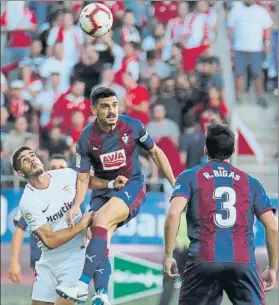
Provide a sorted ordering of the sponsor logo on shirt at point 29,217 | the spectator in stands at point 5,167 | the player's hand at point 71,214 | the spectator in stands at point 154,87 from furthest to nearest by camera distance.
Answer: the spectator in stands at point 154,87
the spectator in stands at point 5,167
the sponsor logo on shirt at point 29,217
the player's hand at point 71,214

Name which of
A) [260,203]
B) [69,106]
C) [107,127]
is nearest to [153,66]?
[69,106]

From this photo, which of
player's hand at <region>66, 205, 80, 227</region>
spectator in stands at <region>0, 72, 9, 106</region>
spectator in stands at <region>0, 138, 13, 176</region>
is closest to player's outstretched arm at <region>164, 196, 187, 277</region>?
player's hand at <region>66, 205, 80, 227</region>

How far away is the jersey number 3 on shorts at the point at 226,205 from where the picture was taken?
25.2 ft

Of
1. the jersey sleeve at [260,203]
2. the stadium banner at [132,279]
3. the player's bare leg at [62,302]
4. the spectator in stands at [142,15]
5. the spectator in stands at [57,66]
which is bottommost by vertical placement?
the stadium banner at [132,279]

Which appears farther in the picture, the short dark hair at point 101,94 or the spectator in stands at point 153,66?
the spectator in stands at point 153,66

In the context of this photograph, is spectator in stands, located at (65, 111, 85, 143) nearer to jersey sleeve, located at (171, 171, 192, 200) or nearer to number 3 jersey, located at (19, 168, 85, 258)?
number 3 jersey, located at (19, 168, 85, 258)

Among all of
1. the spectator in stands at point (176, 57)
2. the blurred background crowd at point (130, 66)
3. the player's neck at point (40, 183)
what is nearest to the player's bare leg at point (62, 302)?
the player's neck at point (40, 183)

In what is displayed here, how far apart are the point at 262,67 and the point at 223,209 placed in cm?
1017

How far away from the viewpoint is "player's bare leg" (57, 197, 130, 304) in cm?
879

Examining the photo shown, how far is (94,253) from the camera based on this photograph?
895 centimetres

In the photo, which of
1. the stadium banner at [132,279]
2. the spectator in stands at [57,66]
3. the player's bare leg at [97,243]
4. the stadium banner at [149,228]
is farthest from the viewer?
the spectator in stands at [57,66]

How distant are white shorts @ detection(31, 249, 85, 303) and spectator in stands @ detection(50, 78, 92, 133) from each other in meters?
7.45

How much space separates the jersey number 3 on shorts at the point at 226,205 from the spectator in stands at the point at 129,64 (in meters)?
9.55

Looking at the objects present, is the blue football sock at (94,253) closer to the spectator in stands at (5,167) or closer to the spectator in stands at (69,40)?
the spectator in stands at (5,167)
